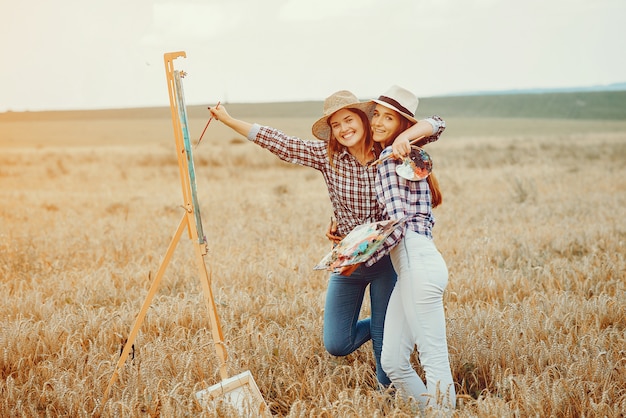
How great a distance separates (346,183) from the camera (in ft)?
12.2

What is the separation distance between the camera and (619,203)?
10.4 meters

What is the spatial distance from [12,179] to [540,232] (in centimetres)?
1306

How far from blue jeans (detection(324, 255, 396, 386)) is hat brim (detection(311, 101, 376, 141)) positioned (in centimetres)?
88

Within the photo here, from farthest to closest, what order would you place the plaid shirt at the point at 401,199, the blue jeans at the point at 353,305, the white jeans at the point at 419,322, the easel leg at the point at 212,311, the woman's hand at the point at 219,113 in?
the blue jeans at the point at 353,305 < the woman's hand at the point at 219,113 < the easel leg at the point at 212,311 < the plaid shirt at the point at 401,199 < the white jeans at the point at 419,322

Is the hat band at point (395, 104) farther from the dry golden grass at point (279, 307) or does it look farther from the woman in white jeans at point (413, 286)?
the dry golden grass at point (279, 307)

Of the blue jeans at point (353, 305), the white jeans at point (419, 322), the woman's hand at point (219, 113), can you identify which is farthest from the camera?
the blue jeans at point (353, 305)

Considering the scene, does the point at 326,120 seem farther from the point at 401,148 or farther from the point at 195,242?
the point at 195,242

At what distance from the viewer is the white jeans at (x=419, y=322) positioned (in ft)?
10.6

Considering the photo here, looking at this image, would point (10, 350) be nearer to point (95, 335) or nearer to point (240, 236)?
point (95, 335)

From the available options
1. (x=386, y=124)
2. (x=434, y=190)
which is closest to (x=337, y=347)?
(x=434, y=190)

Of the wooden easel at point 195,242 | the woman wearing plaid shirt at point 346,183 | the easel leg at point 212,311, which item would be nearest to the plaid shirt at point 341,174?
the woman wearing plaid shirt at point 346,183

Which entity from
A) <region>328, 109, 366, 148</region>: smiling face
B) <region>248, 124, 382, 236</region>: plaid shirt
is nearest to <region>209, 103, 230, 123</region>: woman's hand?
<region>248, 124, 382, 236</region>: plaid shirt

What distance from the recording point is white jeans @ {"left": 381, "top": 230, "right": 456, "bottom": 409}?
127 inches

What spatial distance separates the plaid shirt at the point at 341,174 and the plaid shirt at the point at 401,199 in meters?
0.25
